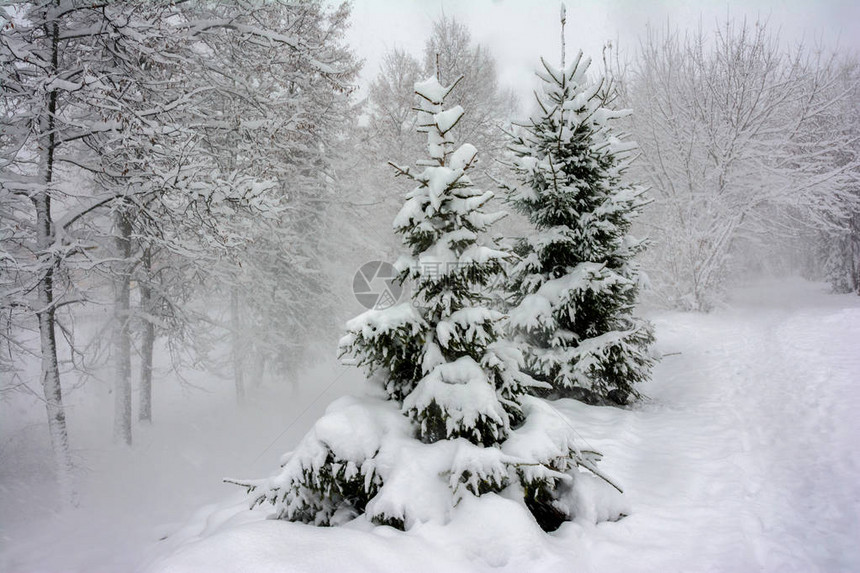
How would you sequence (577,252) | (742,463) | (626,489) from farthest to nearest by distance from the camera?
(577,252), (742,463), (626,489)

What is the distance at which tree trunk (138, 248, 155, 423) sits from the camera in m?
9.95

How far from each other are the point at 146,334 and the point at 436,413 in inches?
399

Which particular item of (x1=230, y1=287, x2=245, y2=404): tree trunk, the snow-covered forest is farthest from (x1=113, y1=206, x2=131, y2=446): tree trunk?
(x1=230, y1=287, x2=245, y2=404): tree trunk

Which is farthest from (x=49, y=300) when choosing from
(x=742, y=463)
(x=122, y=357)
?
(x=742, y=463)

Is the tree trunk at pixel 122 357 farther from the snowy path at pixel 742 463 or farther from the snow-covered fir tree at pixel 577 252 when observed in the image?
the snowy path at pixel 742 463

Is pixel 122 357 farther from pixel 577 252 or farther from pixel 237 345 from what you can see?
pixel 577 252

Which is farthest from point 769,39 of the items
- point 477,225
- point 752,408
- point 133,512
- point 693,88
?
point 133,512

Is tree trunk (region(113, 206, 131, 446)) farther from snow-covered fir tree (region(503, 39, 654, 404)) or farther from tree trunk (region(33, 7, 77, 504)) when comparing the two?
snow-covered fir tree (region(503, 39, 654, 404))

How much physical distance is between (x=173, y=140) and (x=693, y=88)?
16.0 metres

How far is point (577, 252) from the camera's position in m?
6.90

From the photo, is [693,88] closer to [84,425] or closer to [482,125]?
[482,125]

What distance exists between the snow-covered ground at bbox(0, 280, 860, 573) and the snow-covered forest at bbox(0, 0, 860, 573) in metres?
0.04

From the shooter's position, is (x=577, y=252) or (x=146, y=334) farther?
(x=146, y=334)

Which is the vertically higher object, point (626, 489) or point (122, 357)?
point (122, 357)
